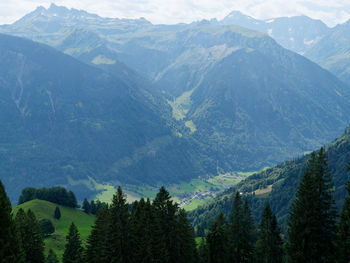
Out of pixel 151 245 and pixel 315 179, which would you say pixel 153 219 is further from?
pixel 315 179

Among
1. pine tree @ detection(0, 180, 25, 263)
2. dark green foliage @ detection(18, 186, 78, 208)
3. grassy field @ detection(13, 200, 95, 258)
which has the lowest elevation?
pine tree @ detection(0, 180, 25, 263)

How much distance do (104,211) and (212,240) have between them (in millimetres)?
22014

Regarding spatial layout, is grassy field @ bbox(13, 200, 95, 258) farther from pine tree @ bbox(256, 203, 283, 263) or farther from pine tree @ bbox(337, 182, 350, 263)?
pine tree @ bbox(337, 182, 350, 263)

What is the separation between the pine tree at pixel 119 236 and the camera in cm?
5959

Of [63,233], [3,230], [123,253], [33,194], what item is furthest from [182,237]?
[33,194]

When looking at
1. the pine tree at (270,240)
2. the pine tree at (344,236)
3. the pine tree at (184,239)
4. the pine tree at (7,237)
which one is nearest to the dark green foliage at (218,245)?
the pine tree at (184,239)

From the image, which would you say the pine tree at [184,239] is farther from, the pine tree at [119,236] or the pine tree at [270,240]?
the pine tree at [270,240]

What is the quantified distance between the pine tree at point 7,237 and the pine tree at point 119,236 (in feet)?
69.9

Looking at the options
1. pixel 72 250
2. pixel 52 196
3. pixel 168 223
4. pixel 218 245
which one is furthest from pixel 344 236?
pixel 52 196

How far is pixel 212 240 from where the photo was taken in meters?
67.9

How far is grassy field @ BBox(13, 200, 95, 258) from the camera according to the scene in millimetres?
124188

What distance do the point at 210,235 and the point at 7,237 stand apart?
40.2 meters

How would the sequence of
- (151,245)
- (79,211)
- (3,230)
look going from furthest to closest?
1. (79,211)
2. (151,245)
3. (3,230)

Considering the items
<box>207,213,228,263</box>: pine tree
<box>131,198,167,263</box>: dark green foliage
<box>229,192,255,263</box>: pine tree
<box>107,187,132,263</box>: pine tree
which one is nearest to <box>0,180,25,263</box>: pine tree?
<box>107,187,132,263</box>: pine tree
